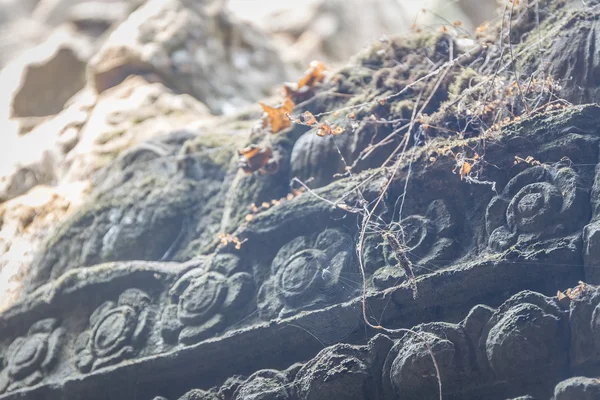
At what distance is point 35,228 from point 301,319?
276 centimetres

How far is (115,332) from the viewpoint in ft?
9.93

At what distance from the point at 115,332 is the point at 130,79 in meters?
3.28

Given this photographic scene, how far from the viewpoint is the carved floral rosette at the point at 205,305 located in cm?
280

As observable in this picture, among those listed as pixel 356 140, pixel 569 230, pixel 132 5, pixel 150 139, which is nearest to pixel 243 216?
pixel 356 140

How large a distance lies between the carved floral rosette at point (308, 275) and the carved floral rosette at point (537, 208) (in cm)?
63

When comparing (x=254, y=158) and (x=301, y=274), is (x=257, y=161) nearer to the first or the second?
(x=254, y=158)

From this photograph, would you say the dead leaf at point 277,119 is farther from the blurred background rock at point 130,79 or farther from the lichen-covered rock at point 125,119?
the lichen-covered rock at point 125,119

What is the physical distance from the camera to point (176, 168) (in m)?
3.77

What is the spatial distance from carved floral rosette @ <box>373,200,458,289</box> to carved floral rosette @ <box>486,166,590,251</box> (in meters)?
0.17

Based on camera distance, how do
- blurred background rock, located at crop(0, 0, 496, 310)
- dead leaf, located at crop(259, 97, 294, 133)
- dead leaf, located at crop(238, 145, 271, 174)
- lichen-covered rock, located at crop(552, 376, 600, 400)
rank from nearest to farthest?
1. lichen-covered rock, located at crop(552, 376, 600, 400)
2. dead leaf, located at crop(238, 145, 271, 174)
3. dead leaf, located at crop(259, 97, 294, 133)
4. blurred background rock, located at crop(0, 0, 496, 310)

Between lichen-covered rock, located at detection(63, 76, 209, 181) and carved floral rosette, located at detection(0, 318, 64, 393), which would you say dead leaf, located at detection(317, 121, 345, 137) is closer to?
carved floral rosette, located at detection(0, 318, 64, 393)

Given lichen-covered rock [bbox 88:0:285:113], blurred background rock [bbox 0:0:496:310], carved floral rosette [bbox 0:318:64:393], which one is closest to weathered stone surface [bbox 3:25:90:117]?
blurred background rock [bbox 0:0:496:310]

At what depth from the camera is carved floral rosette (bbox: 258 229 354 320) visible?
2604 mm

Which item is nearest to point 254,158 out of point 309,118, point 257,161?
point 257,161
